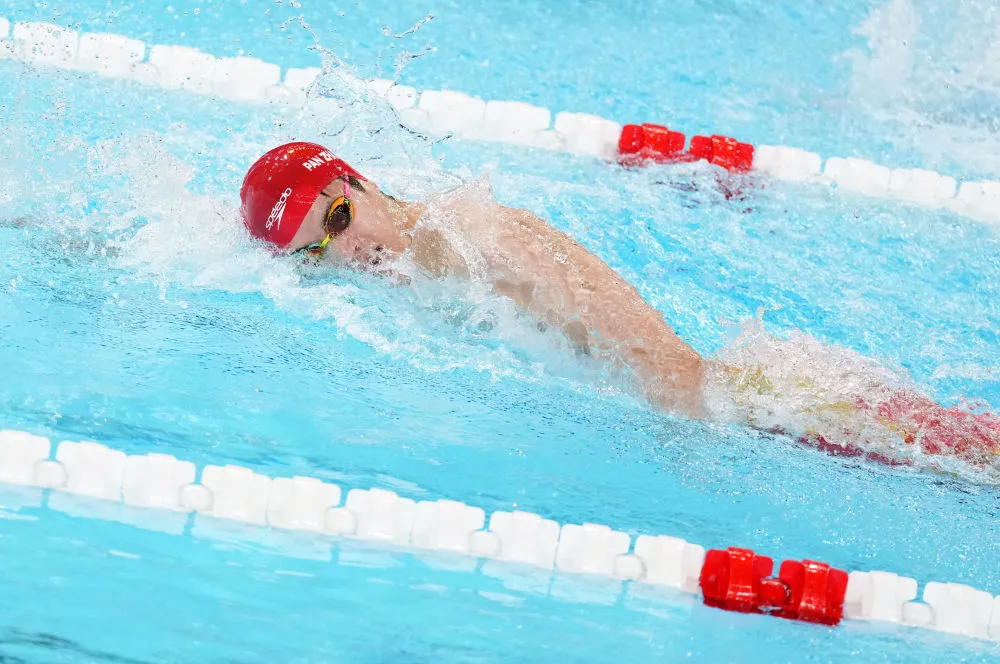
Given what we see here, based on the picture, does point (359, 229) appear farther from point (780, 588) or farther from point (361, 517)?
point (780, 588)

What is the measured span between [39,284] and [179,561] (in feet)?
4.12

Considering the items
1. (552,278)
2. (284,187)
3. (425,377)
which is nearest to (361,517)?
(425,377)

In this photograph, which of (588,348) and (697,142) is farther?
(697,142)

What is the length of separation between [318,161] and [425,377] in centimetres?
64

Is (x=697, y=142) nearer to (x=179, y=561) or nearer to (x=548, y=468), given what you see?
(x=548, y=468)

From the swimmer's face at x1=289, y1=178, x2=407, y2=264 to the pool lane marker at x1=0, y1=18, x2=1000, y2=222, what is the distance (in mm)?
1685

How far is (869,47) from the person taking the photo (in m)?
6.27

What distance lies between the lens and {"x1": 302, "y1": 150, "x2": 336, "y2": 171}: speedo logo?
2.94 meters

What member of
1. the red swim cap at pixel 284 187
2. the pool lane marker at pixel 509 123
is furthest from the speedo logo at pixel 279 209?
the pool lane marker at pixel 509 123

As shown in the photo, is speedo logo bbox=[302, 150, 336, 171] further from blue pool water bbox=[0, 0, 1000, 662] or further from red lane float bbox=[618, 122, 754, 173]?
red lane float bbox=[618, 122, 754, 173]

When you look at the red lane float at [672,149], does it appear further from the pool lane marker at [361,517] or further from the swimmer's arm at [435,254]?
the pool lane marker at [361,517]

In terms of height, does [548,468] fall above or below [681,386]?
below

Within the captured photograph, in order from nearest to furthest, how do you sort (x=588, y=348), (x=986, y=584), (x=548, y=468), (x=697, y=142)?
(x=986, y=584) < (x=548, y=468) < (x=588, y=348) < (x=697, y=142)

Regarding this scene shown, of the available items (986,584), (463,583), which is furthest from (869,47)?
(463,583)
